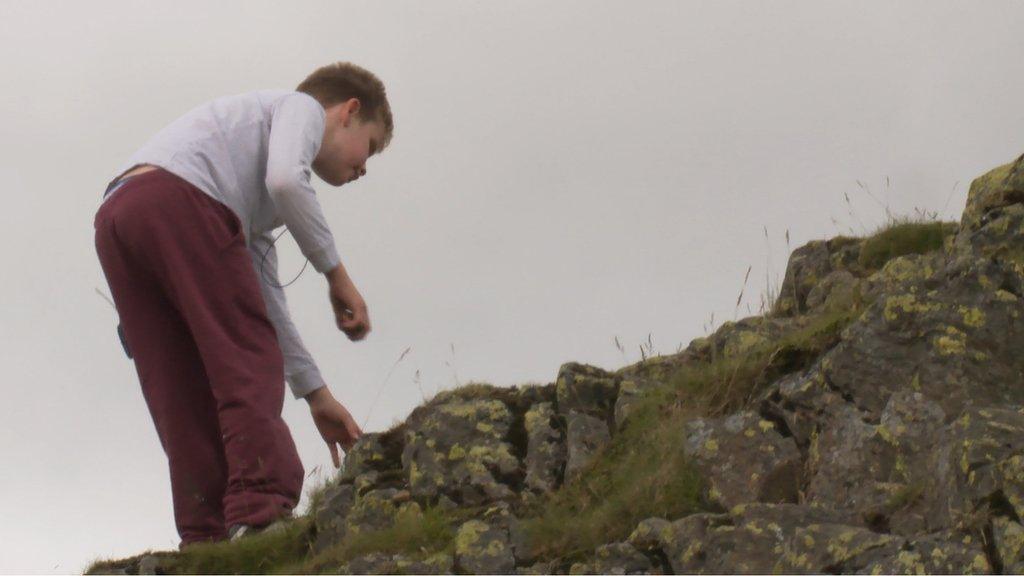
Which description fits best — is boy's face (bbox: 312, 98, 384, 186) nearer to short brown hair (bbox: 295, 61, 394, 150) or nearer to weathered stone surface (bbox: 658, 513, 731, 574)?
short brown hair (bbox: 295, 61, 394, 150)

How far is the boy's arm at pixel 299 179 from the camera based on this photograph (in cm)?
755

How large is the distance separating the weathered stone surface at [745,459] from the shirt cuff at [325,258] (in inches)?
78.1

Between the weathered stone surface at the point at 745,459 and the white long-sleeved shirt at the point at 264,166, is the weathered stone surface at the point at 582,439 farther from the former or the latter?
the white long-sleeved shirt at the point at 264,166

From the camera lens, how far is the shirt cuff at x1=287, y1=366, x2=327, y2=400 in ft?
27.7

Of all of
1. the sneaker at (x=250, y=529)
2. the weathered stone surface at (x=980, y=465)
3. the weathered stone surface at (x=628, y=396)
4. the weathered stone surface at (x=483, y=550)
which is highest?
the weathered stone surface at (x=628, y=396)

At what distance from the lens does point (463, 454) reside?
7.46 meters

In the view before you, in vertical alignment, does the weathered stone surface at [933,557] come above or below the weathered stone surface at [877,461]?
below

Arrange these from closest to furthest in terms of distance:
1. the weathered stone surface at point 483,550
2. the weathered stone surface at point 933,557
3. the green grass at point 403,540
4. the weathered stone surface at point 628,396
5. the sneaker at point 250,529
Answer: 1. the weathered stone surface at point 933,557
2. the weathered stone surface at point 483,550
3. the green grass at point 403,540
4. the weathered stone surface at point 628,396
5. the sneaker at point 250,529

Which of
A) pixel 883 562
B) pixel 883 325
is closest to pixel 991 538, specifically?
pixel 883 562

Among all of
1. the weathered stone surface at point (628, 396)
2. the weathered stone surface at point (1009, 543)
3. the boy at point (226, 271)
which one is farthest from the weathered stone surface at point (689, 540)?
the boy at point (226, 271)

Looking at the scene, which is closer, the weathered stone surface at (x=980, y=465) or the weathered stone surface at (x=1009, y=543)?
the weathered stone surface at (x=1009, y=543)

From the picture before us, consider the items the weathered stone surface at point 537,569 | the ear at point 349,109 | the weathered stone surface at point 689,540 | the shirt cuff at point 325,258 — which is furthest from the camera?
the ear at point 349,109

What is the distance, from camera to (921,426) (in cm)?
631

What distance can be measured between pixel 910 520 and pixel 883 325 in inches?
46.3
